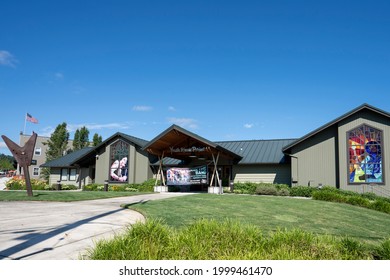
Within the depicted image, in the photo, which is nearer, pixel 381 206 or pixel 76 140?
pixel 381 206

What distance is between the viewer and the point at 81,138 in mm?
62188

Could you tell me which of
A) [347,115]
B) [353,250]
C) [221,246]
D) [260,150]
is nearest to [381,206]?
[347,115]

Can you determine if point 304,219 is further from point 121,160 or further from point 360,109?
point 121,160

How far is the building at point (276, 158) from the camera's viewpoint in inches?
880

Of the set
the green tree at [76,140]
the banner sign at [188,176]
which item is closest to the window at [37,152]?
the green tree at [76,140]

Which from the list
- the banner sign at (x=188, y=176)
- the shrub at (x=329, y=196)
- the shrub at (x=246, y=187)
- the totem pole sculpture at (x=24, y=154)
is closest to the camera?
the totem pole sculpture at (x=24, y=154)

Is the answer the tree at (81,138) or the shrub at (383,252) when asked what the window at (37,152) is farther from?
the shrub at (383,252)

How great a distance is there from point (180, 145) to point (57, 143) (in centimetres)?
3465

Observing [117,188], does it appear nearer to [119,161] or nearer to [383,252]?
[119,161]

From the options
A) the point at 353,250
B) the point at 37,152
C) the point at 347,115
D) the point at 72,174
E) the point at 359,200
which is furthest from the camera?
the point at 37,152

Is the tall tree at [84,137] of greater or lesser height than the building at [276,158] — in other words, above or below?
above

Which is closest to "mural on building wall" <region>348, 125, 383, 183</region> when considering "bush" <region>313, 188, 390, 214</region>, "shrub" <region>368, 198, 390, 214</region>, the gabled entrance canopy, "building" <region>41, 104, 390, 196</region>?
"building" <region>41, 104, 390, 196</region>

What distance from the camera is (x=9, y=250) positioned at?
17.8 feet

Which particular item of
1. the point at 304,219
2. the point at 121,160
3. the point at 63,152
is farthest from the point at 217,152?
the point at 63,152
